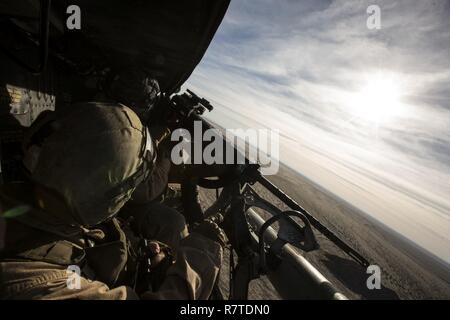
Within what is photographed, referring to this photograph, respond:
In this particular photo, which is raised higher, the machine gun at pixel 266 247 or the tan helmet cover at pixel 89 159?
the tan helmet cover at pixel 89 159

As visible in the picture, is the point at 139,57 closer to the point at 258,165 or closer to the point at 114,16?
the point at 114,16

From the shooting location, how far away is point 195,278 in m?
1.64

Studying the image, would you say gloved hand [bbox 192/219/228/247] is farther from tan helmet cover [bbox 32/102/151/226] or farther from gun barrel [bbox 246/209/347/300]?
tan helmet cover [bbox 32/102/151/226]

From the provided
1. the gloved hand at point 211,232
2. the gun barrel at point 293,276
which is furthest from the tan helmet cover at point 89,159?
the gun barrel at point 293,276

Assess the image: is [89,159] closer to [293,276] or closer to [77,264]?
[77,264]

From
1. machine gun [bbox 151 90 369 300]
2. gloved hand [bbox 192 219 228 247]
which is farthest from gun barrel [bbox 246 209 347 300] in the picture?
gloved hand [bbox 192 219 228 247]

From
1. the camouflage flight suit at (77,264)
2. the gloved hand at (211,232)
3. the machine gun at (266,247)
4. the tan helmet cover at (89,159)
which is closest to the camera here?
the camouflage flight suit at (77,264)

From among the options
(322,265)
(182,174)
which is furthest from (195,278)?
(322,265)

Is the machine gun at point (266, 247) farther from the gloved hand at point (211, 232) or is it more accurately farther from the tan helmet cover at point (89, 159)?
the tan helmet cover at point (89, 159)

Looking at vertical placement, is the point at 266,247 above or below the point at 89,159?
below

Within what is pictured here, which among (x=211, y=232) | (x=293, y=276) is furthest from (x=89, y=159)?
(x=293, y=276)
